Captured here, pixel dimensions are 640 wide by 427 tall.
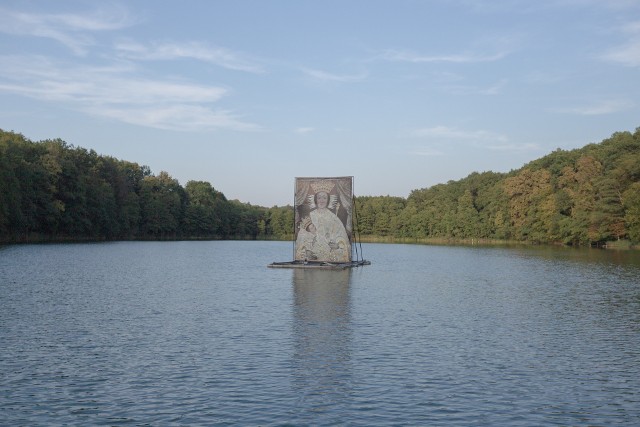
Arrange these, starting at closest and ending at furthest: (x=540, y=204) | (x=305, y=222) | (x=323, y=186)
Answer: (x=323, y=186), (x=305, y=222), (x=540, y=204)

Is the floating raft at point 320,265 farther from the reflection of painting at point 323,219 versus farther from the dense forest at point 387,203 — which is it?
the dense forest at point 387,203

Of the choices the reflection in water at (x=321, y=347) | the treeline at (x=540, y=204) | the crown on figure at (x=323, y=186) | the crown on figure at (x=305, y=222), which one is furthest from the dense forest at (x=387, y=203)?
the reflection in water at (x=321, y=347)

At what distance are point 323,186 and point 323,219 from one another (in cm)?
263

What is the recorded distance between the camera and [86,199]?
113m

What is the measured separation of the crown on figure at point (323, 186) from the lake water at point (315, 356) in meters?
15.7

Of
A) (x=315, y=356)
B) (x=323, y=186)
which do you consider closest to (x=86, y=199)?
(x=323, y=186)

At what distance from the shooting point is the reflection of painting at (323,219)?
52.3 m

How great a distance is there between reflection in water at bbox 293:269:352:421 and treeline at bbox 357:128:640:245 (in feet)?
220

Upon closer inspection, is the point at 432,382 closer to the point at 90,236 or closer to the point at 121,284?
the point at 121,284

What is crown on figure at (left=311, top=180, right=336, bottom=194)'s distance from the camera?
52.4 m

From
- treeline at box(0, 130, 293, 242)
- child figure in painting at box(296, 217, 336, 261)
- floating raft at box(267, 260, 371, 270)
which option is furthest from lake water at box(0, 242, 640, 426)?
treeline at box(0, 130, 293, 242)

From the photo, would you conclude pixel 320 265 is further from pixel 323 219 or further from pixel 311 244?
pixel 323 219

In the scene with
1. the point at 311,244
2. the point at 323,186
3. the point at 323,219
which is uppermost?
the point at 323,186

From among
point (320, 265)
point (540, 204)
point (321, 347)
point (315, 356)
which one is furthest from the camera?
point (540, 204)
